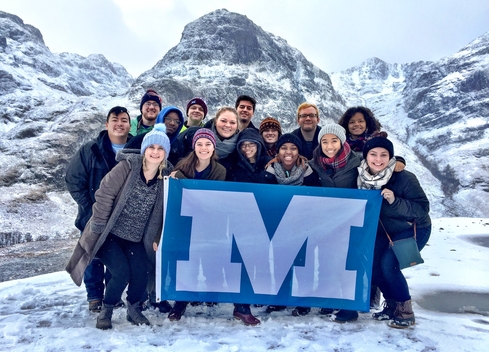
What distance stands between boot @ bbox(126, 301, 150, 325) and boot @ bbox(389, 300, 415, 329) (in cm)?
257

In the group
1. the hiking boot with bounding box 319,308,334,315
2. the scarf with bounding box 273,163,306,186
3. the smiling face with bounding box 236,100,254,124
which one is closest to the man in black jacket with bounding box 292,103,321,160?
the smiling face with bounding box 236,100,254,124

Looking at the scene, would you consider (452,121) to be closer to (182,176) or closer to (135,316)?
(182,176)

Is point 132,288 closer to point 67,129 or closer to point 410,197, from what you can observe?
point 410,197

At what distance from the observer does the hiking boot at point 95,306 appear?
3.71m

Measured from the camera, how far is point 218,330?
129 inches

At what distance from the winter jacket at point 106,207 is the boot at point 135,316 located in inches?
23.5

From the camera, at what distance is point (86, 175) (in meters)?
3.81

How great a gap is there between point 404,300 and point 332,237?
0.96 metres

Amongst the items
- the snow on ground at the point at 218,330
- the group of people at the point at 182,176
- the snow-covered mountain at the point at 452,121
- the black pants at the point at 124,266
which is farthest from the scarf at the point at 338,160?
the snow-covered mountain at the point at 452,121

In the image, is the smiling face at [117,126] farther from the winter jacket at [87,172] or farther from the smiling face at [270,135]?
the smiling face at [270,135]

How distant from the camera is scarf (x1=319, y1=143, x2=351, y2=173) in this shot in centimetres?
373

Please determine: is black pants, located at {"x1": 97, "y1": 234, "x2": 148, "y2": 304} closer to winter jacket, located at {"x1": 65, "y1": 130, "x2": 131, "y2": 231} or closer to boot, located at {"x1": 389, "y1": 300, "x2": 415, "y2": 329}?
winter jacket, located at {"x1": 65, "y1": 130, "x2": 131, "y2": 231}

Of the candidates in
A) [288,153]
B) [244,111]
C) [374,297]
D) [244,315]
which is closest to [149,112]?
[244,111]

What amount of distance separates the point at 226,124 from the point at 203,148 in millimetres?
665
